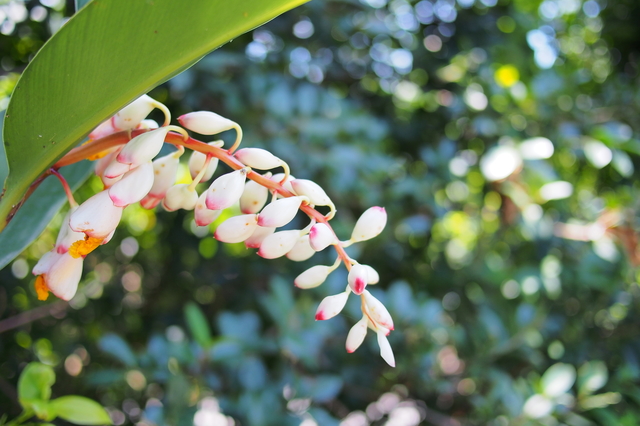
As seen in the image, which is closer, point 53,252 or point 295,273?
point 53,252

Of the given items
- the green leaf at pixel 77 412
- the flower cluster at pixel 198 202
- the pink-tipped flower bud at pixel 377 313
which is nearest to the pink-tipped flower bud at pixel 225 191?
the flower cluster at pixel 198 202

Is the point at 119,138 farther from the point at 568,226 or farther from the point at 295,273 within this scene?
the point at 568,226

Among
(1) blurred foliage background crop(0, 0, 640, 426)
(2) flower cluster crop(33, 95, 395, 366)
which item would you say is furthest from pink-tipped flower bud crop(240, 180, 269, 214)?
(1) blurred foliage background crop(0, 0, 640, 426)

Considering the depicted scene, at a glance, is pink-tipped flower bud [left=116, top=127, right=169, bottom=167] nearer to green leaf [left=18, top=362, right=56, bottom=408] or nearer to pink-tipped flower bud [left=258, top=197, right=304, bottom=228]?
pink-tipped flower bud [left=258, top=197, right=304, bottom=228]

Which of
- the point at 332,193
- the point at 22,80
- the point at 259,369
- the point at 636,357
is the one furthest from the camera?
the point at 636,357

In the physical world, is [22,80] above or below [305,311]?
above

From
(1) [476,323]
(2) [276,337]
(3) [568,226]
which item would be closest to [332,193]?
(2) [276,337]

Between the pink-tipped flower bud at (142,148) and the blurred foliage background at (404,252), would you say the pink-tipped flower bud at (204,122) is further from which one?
the blurred foliage background at (404,252)
